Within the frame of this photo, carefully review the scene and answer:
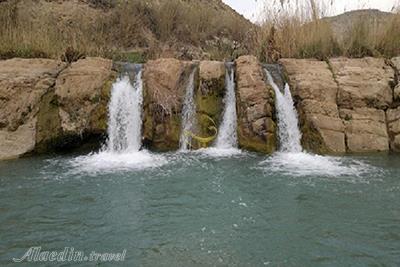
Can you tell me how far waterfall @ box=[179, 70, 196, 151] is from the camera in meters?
8.69

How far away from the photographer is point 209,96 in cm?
898

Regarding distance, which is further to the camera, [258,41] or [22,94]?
[258,41]

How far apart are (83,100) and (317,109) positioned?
434cm

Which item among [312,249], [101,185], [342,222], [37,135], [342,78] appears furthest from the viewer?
[342,78]

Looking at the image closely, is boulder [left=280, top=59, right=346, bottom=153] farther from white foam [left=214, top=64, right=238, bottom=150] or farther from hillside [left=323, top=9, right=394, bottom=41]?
hillside [left=323, top=9, right=394, bottom=41]

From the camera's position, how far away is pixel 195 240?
4.26 meters

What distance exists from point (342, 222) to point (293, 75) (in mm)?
4908

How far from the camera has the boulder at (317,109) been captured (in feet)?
27.6

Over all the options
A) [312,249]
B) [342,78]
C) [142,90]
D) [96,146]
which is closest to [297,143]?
[342,78]

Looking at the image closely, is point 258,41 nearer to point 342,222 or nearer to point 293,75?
point 293,75

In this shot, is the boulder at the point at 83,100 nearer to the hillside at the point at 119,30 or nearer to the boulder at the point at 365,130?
the hillside at the point at 119,30

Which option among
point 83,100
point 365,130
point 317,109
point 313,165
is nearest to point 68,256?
point 313,165

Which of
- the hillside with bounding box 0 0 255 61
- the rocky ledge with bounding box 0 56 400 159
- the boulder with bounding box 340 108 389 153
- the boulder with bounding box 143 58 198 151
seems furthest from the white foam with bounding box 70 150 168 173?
the boulder with bounding box 340 108 389 153

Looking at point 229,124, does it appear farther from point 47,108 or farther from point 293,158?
point 47,108
